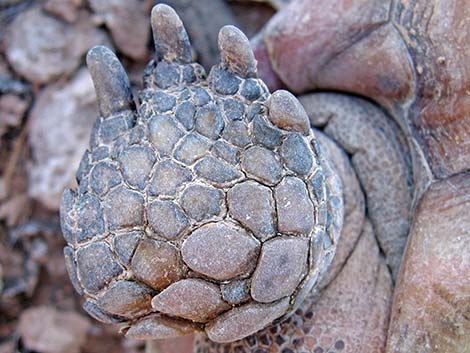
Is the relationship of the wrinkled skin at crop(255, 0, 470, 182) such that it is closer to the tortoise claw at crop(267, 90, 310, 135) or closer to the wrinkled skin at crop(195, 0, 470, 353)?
the wrinkled skin at crop(195, 0, 470, 353)

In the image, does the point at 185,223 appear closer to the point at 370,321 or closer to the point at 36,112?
the point at 370,321

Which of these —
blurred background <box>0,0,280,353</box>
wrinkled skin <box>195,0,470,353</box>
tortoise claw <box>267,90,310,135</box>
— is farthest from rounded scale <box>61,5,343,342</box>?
blurred background <box>0,0,280,353</box>

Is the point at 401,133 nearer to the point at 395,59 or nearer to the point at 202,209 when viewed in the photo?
the point at 395,59

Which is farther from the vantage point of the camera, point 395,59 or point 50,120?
point 50,120

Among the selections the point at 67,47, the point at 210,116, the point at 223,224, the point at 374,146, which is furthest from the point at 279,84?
the point at 67,47

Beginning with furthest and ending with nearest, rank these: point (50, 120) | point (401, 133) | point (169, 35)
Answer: point (50, 120) → point (401, 133) → point (169, 35)

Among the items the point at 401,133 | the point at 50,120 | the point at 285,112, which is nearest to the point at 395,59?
the point at 401,133
